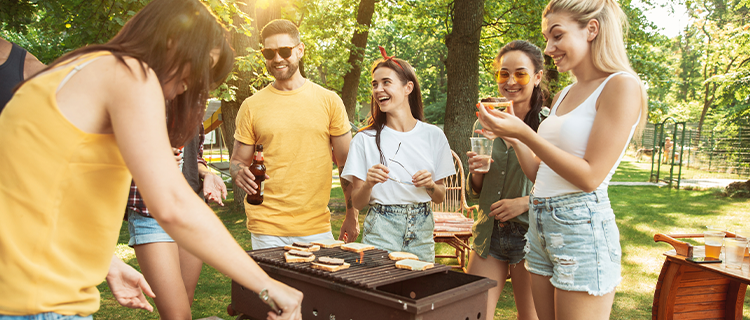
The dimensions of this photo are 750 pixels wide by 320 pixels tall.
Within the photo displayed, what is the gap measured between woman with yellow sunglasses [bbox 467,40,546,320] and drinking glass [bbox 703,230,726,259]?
138 centimetres

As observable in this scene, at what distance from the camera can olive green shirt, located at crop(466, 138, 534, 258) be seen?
122 inches

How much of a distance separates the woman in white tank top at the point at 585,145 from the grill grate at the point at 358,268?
1.96 ft

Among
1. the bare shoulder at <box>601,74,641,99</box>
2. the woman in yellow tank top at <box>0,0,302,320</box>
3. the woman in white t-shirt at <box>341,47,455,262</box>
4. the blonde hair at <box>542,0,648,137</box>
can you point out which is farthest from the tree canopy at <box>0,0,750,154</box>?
the bare shoulder at <box>601,74,641,99</box>

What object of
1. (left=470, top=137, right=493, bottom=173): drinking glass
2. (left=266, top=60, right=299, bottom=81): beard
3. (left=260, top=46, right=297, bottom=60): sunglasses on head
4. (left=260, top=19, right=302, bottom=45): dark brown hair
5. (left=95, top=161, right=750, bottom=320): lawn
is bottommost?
(left=95, top=161, right=750, bottom=320): lawn

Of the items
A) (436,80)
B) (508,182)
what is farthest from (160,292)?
(436,80)

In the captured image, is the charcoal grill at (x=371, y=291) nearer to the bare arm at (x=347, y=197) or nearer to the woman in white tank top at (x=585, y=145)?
the woman in white tank top at (x=585, y=145)

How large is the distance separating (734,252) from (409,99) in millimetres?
2429

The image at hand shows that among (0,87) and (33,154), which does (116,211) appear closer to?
(33,154)

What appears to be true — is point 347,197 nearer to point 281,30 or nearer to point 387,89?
point 387,89

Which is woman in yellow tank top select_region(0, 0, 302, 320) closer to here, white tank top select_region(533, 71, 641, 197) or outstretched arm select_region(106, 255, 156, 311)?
outstretched arm select_region(106, 255, 156, 311)

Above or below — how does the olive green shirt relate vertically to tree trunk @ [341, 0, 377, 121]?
below

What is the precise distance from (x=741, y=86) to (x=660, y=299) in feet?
45.2

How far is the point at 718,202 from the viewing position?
12.2 m

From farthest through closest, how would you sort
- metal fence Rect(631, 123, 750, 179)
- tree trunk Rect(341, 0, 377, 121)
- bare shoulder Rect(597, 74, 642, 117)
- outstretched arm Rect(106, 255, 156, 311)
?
metal fence Rect(631, 123, 750, 179), tree trunk Rect(341, 0, 377, 121), bare shoulder Rect(597, 74, 642, 117), outstretched arm Rect(106, 255, 156, 311)
